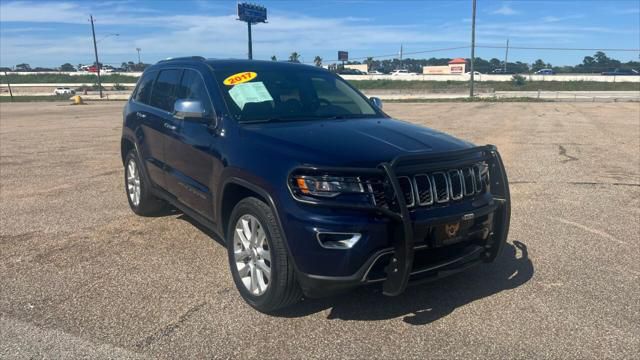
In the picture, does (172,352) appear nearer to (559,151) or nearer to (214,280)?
(214,280)

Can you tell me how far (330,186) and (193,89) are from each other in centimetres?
211

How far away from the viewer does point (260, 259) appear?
12.0 ft

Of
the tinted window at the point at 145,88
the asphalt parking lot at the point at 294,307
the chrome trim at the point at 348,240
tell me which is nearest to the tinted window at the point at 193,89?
the tinted window at the point at 145,88

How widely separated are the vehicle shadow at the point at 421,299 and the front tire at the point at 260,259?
9.3 inches

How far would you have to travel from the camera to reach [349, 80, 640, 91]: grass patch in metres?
56.6

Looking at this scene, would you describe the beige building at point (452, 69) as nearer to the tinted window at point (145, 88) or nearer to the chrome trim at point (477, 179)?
the tinted window at point (145, 88)

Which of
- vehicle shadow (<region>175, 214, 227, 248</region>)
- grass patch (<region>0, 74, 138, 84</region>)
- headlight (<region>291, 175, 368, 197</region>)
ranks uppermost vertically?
grass patch (<region>0, 74, 138, 84</region>)

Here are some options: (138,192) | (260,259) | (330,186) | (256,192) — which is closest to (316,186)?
(330,186)

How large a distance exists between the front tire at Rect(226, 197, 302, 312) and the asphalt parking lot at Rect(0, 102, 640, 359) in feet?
0.55

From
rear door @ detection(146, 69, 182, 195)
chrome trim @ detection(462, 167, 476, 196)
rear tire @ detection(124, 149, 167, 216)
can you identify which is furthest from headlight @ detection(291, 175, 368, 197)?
rear tire @ detection(124, 149, 167, 216)

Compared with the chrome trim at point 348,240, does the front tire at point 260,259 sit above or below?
below

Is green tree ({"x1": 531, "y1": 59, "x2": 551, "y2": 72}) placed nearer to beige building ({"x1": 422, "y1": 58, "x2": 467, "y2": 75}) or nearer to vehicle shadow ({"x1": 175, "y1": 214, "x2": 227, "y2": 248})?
beige building ({"x1": 422, "y1": 58, "x2": 467, "y2": 75})

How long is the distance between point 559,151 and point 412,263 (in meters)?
8.98

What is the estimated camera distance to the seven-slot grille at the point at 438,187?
3.26 m
